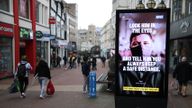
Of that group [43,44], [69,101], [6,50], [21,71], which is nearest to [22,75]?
[21,71]

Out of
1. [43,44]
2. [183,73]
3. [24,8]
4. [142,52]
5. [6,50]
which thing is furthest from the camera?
[43,44]

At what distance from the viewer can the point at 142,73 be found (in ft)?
27.1

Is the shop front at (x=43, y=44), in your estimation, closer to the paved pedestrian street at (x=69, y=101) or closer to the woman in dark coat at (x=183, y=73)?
the paved pedestrian street at (x=69, y=101)

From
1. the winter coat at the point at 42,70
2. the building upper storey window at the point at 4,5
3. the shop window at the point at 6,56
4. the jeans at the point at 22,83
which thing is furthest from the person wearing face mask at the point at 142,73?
the building upper storey window at the point at 4,5

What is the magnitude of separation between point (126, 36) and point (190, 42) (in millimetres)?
15546

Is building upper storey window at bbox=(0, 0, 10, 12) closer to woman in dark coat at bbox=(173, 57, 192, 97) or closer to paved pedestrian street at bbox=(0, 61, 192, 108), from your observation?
paved pedestrian street at bbox=(0, 61, 192, 108)

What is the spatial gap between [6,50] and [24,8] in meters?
5.41

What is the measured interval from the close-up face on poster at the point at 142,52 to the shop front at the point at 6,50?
13.8 m

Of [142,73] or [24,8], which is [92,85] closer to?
[142,73]

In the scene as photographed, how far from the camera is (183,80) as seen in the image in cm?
1384

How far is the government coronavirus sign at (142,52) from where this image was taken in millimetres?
8039

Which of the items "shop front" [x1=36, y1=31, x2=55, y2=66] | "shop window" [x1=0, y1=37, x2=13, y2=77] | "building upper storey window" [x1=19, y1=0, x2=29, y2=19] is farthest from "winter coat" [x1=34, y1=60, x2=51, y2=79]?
"shop front" [x1=36, y1=31, x2=55, y2=66]

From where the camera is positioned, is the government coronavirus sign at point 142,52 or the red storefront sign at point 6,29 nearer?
the government coronavirus sign at point 142,52

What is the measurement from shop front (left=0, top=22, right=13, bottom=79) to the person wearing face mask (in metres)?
13.8
